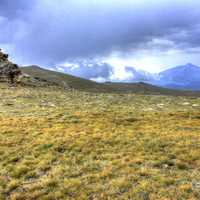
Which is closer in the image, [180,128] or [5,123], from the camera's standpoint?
[180,128]

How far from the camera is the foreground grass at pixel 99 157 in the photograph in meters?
14.6

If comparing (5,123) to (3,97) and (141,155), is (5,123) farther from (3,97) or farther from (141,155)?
(3,97)

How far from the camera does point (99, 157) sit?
19047 mm

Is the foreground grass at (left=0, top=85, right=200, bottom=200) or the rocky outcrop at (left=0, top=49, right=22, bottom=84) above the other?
the rocky outcrop at (left=0, top=49, right=22, bottom=84)

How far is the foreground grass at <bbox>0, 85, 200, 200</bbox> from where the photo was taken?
14.6 m

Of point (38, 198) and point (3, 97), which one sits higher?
point (3, 97)

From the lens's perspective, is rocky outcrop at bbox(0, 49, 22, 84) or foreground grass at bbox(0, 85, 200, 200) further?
rocky outcrop at bbox(0, 49, 22, 84)

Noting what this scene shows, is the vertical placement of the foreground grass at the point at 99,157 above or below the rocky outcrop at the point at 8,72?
below

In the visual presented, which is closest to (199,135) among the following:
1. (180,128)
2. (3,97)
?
(180,128)

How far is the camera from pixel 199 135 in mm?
23906

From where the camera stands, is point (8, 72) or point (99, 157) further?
point (8, 72)

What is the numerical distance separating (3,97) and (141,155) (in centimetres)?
3512

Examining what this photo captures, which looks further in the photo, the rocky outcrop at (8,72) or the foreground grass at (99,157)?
the rocky outcrop at (8,72)

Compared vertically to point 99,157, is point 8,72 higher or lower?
higher
